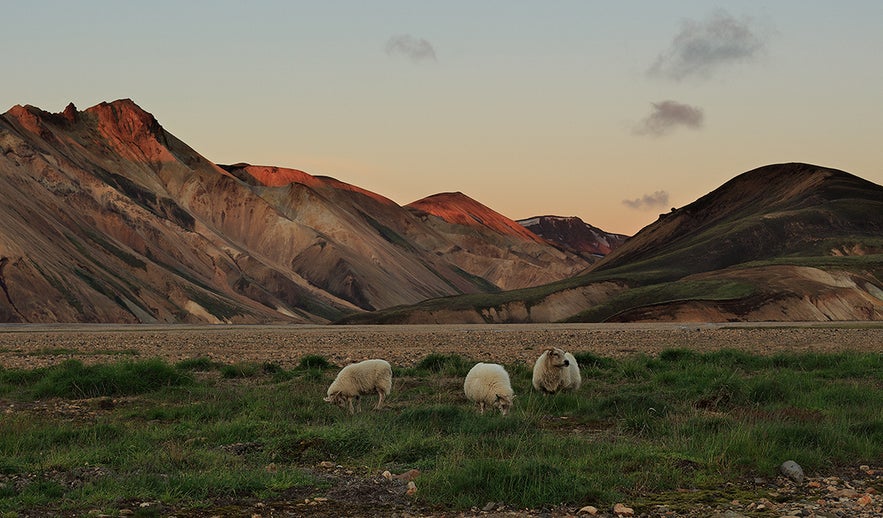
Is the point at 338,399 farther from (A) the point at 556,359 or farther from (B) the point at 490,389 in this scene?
(A) the point at 556,359

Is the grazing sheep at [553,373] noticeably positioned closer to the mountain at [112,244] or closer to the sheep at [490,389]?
the sheep at [490,389]

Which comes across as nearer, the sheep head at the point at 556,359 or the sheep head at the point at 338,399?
the sheep head at the point at 338,399

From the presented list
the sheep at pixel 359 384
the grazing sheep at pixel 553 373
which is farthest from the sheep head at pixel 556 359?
the sheep at pixel 359 384

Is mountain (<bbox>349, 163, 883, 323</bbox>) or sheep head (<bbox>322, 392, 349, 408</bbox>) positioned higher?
mountain (<bbox>349, 163, 883, 323</bbox>)

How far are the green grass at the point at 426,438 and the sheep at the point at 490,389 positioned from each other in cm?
73

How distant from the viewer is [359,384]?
60.8 feet

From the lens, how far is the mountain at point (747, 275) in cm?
11688

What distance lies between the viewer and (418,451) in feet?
42.8

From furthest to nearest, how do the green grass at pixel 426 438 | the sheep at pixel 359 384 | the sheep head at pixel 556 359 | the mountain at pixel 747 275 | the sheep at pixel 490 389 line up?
the mountain at pixel 747 275
the sheep head at pixel 556 359
the sheep at pixel 359 384
the sheep at pixel 490 389
the green grass at pixel 426 438

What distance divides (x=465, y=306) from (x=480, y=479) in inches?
5714

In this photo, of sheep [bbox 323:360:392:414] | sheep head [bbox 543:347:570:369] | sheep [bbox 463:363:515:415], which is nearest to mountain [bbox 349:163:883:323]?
sheep head [bbox 543:347:570:369]

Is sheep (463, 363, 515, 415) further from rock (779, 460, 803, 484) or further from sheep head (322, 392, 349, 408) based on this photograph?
rock (779, 460, 803, 484)

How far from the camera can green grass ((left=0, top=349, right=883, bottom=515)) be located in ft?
35.3

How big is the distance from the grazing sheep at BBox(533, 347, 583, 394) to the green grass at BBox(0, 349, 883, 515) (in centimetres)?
47
